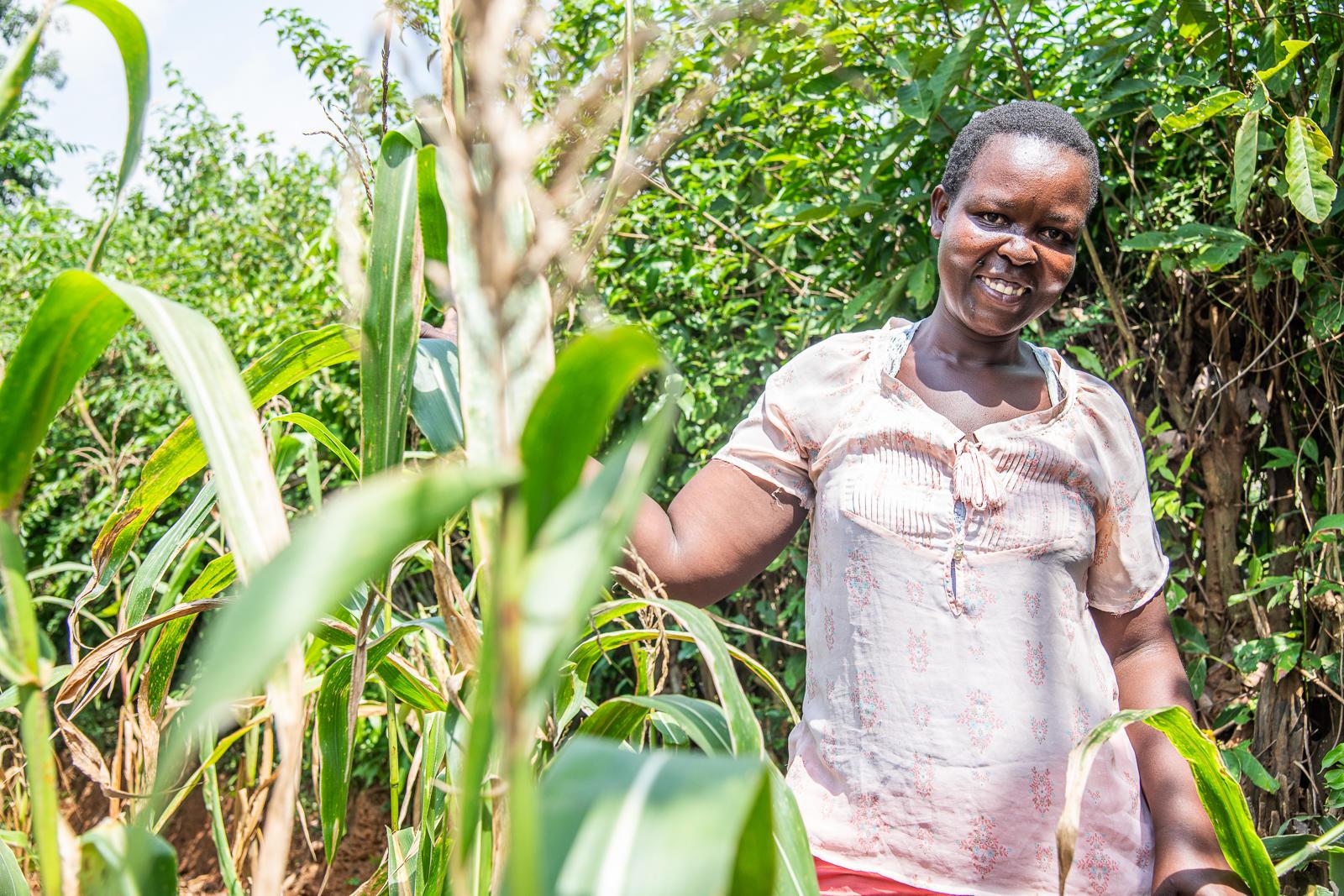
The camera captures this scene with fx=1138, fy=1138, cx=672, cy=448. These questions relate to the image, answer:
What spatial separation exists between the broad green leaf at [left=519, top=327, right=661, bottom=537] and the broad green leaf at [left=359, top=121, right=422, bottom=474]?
241 mm

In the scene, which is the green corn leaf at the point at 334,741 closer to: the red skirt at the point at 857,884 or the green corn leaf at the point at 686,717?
the green corn leaf at the point at 686,717

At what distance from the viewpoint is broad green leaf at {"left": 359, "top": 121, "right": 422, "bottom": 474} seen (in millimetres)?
634

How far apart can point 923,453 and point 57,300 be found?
3.02 feet

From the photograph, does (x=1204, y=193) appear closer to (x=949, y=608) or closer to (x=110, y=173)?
(x=949, y=608)

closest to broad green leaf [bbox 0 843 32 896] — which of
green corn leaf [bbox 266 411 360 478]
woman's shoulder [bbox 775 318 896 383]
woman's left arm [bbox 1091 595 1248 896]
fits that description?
green corn leaf [bbox 266 411 360 478]

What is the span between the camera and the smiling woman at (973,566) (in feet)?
3.90

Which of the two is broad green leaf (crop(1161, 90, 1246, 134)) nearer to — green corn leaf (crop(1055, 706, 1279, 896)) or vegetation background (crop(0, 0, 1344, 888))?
vegetation background (crop(0, 0, 1344, 888))

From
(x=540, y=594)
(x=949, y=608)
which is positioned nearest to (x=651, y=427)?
(x=540, y=594)

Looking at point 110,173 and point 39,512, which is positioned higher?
point 110,173

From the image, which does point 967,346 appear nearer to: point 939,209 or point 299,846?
point 939,209

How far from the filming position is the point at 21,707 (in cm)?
55

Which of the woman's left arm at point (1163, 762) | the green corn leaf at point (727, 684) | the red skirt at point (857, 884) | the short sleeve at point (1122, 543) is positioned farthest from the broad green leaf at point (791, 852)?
the short sleeve at point (1122, 543)

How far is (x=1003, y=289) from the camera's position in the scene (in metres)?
1.32

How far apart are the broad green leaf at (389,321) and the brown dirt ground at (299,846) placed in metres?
2.91
